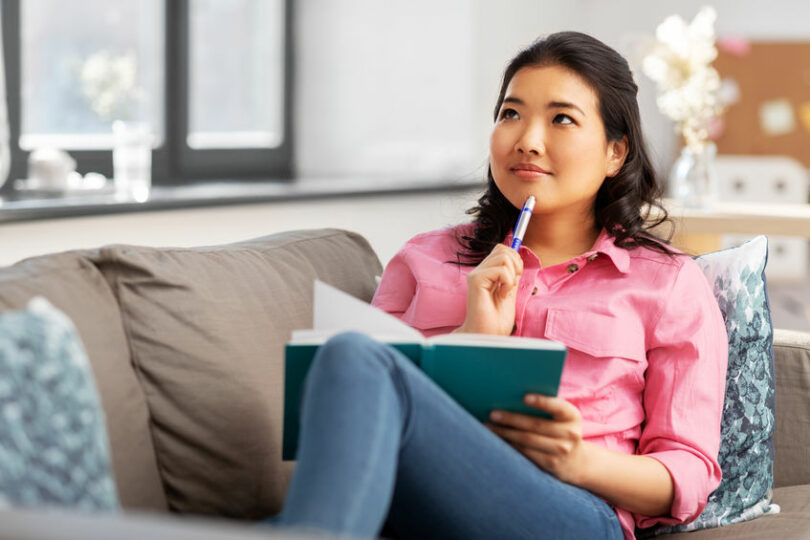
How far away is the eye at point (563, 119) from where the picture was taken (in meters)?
1.66

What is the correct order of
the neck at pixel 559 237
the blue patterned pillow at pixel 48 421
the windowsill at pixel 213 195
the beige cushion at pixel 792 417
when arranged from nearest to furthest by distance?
the blue patterned pillow at pixel 48 421
the neck at pixel 559 237
the beige cushion at pixel 792 417
the windowsill at pixel 213 195

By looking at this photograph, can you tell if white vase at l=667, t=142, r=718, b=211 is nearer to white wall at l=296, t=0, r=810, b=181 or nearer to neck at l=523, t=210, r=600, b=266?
white wall at l=296, t=0, r=810, b=181

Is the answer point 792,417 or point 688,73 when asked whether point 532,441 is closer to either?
point 792,417

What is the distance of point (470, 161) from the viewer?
402 centimetres

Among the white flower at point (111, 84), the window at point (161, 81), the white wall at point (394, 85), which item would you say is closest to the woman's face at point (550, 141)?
the window at point (161, 81)

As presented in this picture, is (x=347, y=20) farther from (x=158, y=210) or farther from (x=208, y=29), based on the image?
(x=158, y=210)

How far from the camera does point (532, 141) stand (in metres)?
1.64

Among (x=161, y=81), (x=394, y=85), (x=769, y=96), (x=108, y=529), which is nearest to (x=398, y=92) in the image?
(x=394, y=85)

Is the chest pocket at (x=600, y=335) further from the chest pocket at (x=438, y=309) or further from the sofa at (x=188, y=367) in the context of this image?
the sofa at (x=188, y=367)

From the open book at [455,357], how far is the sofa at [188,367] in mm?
135

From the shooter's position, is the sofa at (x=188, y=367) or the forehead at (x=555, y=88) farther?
the forehead at (x=555, y=88)

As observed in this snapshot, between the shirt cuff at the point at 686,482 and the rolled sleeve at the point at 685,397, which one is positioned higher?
the rolled sleeve at the point at 685,397

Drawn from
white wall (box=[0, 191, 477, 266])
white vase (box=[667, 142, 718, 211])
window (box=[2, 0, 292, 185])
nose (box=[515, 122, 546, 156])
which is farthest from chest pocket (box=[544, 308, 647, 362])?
window (box=[2, 0, 292, 185])

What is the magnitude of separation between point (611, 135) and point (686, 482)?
1.83 ft
